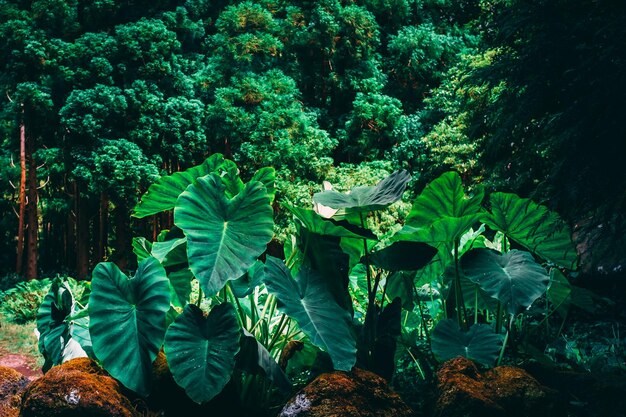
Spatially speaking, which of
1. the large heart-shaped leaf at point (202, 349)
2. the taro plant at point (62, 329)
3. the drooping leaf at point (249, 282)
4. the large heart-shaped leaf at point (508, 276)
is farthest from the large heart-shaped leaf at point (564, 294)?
the taro plant at point (62, 329)

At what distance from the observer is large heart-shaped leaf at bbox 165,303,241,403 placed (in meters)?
3.19

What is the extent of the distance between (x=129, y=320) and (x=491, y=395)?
1919 millimetres

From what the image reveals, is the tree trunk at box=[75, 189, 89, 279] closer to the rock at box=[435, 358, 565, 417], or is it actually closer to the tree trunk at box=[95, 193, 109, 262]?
the tree trunk at box=[95, 193, 109, 262]

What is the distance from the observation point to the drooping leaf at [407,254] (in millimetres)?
3645

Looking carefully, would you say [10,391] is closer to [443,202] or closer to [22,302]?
[443,202]

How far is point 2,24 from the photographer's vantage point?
13.5 meters

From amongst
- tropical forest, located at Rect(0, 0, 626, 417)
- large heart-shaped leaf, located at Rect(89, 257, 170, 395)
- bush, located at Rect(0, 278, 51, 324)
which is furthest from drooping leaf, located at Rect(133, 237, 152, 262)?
bush, located at Rect(0, 278, 51, 324)

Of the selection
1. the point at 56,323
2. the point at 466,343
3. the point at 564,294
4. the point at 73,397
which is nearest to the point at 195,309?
the point at 73,397

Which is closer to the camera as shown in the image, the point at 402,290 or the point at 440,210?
the point at 440,210

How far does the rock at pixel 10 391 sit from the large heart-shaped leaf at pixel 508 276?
2.88m

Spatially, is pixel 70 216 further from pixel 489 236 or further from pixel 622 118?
pixel 622 118

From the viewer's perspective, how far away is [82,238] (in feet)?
48.8

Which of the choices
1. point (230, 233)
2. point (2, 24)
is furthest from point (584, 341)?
point (2, 24)

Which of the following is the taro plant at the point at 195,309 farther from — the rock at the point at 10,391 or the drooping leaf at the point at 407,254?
the rock at the point at 10,391
